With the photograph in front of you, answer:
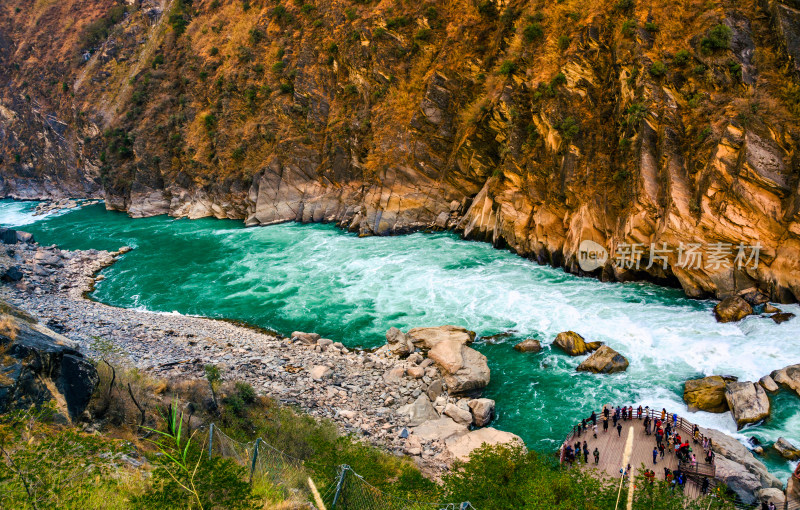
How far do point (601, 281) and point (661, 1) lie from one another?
17.9m

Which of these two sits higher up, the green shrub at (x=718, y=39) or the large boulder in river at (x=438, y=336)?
the green shrub at (x=718, y=39)

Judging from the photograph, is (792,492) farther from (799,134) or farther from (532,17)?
(532,17)

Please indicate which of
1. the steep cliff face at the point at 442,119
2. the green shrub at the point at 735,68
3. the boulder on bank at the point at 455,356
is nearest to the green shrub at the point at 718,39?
the steep cliff face at the point at 442,119

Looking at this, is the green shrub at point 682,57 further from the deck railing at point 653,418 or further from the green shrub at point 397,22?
the green shrub at point 397,22

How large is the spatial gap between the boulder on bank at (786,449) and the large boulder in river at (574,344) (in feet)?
24.8

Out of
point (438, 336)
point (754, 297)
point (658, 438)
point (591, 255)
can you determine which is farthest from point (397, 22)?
point (658, 438)

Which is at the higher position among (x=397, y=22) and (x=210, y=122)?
(x=397, y=22)

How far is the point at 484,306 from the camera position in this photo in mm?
27125

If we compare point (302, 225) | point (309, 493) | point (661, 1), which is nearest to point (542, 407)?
point (309, 493)

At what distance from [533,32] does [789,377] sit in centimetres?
2833

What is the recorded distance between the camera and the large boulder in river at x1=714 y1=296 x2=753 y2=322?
22.0 metres

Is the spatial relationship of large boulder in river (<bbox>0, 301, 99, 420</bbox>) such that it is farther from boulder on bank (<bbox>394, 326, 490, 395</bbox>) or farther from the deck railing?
the deck railing

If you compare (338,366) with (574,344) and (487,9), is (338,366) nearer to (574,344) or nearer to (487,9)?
(574,344)

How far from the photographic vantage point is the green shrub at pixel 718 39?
2455 centimetres
